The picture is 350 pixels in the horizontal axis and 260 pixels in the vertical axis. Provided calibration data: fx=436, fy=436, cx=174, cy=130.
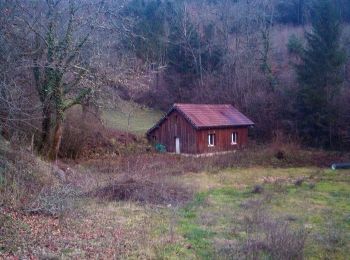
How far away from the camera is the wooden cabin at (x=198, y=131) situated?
32656mm

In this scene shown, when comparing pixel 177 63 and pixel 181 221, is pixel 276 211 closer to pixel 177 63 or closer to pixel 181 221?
pixel 181 221

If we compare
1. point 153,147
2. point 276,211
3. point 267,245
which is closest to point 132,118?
point 153,147

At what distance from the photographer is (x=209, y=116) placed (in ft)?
114

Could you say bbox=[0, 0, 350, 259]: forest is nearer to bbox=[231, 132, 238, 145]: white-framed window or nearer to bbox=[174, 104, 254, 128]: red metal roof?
Result: bbox=[231, 132, 238, 145]: white-framed window

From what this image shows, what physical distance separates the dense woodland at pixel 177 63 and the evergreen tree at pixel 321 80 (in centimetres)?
8

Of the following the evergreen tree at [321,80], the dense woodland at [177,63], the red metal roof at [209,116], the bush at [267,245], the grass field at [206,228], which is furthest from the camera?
the evergreen tree at [321,80]

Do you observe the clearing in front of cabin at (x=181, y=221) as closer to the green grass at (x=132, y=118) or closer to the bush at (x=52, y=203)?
the bush at (x=52, y=203)

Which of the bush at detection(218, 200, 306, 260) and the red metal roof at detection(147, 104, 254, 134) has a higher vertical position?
the red metal roof at detection(147, 104, 254, 134)

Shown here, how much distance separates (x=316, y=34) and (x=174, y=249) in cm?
3202

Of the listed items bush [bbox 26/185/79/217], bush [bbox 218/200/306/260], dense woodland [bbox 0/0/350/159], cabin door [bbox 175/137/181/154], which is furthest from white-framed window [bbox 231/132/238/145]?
bush [bbox 218/200/306/260]

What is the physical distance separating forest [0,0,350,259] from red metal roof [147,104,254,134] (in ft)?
8.58

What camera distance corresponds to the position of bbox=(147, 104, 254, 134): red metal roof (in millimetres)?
32922

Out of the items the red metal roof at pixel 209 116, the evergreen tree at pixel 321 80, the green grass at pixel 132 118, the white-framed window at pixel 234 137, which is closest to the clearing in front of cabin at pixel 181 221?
the red metal roof at pixel 209 116

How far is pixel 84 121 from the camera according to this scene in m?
28.3
